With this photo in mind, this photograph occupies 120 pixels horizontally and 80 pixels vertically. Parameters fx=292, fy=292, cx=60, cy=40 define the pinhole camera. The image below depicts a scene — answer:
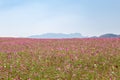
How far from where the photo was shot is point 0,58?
1872 cm

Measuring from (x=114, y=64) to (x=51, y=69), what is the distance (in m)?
3.51

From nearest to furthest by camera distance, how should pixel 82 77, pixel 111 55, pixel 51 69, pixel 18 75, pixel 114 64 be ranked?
pixel 82 77
pixel 18 75
pixel 51 69
pixel 114 64
pixel 111 55

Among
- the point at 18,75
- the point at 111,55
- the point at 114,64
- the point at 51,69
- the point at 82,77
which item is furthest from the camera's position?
the point at 111,55

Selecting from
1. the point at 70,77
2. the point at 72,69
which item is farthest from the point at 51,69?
the point at 70,77

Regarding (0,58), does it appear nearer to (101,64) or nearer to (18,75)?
(18,75)

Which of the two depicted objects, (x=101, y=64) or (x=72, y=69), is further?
(x=101, y=64)

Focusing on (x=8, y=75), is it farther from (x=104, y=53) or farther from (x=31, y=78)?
(x=104, y=53)

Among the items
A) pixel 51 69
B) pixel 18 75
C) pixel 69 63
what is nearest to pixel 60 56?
pixel 69 63

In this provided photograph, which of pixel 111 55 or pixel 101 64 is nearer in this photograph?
pixel 101 64

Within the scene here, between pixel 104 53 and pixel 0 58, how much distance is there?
22.0 feet

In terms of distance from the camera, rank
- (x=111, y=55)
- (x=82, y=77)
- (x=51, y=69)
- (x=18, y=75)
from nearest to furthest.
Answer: (x=82, y=77) → (x=18, y=75) → (x=51, y=69) → (x=111, y=55)

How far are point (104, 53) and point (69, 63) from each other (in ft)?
12.2

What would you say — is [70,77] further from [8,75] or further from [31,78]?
[8,75]

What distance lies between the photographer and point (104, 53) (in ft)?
61.9
